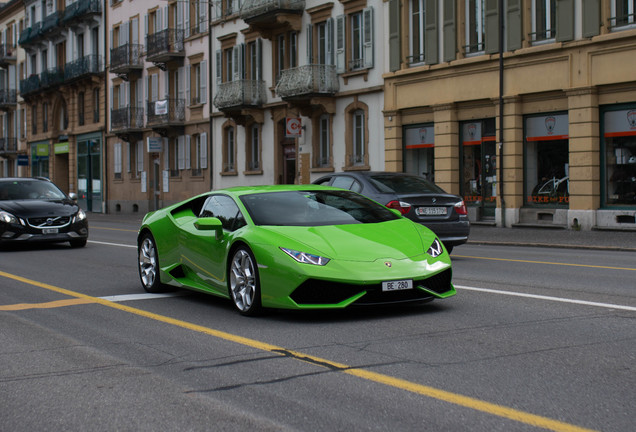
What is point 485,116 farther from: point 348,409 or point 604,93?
point 348,409

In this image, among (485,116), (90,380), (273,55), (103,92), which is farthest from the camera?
(103,92)

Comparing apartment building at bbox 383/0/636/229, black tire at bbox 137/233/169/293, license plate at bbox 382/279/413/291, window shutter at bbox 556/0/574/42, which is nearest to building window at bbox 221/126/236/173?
apartment building at bbox 383/0/636/229

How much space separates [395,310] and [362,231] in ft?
2.68

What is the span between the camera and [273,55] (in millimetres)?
36969

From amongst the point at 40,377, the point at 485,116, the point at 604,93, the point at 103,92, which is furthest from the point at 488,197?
the point at 103,92

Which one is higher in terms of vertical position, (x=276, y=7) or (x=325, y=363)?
(x=276, y=7)

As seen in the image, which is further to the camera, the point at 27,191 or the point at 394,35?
the point at 394,35

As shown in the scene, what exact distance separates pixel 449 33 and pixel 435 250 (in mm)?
20848

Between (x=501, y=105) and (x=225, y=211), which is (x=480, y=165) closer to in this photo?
(x=501, y=105)

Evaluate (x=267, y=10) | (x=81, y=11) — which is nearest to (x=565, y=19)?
(x=267, y=10)

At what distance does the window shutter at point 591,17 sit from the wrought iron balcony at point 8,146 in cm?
5596

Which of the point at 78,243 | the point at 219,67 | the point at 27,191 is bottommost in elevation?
the point at 78,243

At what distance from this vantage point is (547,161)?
25.9m

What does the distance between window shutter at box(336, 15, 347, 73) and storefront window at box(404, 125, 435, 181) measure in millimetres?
4105
